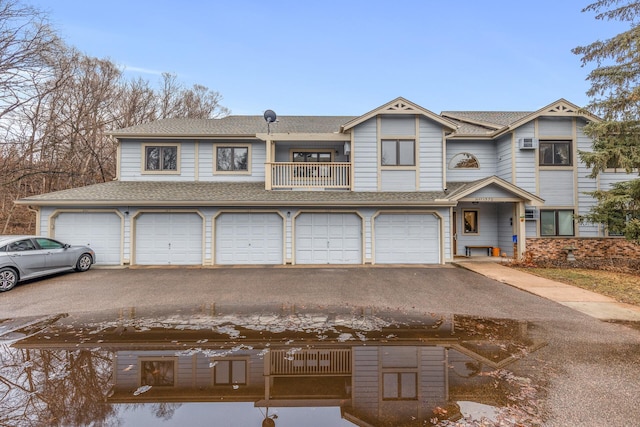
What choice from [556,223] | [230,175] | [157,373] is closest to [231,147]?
[230,175]

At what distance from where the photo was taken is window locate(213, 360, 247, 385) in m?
3.67

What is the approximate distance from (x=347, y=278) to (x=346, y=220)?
3.20 meters

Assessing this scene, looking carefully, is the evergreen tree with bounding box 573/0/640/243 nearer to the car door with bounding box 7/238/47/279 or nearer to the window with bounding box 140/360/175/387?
the window with bounding box 140/360/175/387

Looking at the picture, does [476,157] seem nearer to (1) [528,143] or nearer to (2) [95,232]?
(1) [528,143]

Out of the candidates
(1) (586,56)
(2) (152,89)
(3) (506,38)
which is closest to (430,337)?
(1) (586,56)

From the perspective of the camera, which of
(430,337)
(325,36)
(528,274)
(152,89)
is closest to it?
(430,337)

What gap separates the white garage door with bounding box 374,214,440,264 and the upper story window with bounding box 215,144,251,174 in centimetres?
655

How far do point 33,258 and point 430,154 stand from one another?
1460 cm

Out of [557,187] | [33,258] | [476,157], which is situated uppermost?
[476,157]

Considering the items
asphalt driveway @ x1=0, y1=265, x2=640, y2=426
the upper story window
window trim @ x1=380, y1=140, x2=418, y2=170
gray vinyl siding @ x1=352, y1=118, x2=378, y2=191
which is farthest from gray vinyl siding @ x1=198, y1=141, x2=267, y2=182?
window trim @ x1=380, y1=140, x2=418, y2=170

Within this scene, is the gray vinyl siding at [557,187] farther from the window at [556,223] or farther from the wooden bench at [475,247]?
the wooden bench at [475,247]

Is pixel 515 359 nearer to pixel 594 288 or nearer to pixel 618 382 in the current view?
pixel 618 382

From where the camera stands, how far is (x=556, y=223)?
1339 centimetres

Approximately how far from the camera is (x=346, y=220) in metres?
12.6
